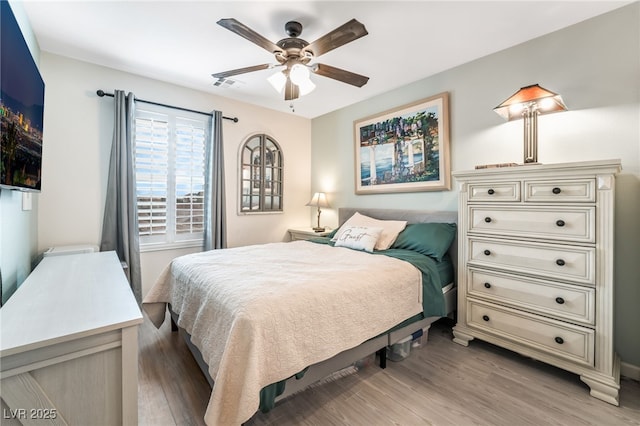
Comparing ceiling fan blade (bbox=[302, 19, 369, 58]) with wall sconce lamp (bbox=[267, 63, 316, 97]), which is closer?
ceiling fan blade (bbox=[302, 19, 369, 58])

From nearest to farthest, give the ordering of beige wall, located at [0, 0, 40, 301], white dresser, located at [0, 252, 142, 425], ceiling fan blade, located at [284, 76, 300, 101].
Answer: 1. white dresser, located at [0, 252, 142, 425]
2. beige wall, located at [0, 0, 40, 301]
3. ceiling fan blade, located at [284, 76, 300, 101]

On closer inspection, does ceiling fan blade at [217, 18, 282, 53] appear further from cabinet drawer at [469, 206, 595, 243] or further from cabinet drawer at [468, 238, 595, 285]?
cabinet drawer at [468, 238, 595, 285]

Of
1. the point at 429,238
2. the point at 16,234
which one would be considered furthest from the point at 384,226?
the point at 16,234

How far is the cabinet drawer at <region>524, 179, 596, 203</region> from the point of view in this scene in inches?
70.2

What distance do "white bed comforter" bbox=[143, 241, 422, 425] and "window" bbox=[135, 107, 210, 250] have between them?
1.20 m

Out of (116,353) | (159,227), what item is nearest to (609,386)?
(116,353)

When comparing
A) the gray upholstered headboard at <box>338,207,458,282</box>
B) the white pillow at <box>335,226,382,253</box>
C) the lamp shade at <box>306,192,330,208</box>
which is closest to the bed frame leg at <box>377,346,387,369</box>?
the white pillow at <box>335,226,382,253</box>

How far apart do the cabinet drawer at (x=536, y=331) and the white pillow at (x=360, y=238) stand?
100cm

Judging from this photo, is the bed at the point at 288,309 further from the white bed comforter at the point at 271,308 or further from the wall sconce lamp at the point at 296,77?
the wall sconce lamp at the point at 296,77

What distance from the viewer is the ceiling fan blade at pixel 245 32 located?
1.68 metres

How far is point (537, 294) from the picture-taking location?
2002 millimetres

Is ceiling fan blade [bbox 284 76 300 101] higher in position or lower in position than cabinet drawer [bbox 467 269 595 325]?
higher

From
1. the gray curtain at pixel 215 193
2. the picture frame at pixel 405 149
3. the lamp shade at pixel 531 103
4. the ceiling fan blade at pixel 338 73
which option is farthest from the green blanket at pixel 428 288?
the gray curtain at pixel 215 193

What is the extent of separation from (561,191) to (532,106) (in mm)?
740
